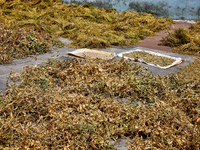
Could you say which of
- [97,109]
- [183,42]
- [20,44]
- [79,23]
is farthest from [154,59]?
[79,23]

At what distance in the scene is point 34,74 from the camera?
3566 millimetres

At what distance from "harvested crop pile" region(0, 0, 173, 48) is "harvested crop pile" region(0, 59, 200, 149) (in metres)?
2.83

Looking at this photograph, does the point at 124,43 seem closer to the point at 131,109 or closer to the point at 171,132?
the point at 131,109

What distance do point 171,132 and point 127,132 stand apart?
1.50 ft

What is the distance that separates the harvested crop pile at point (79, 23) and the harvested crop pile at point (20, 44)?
1016 mm

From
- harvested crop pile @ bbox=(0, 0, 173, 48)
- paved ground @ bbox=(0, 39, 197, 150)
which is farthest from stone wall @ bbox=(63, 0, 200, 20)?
paved ground @ bbox=(0, 39, 197, 150)

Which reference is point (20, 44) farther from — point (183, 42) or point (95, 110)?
point (183, 42)

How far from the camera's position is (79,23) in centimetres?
818

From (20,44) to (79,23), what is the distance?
3.38 m

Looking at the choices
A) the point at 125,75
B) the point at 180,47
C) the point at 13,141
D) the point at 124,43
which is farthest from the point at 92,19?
the point at 13,141

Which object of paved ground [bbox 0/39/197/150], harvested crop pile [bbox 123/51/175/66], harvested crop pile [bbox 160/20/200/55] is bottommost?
paved ground [bbox 0/39/197/150]

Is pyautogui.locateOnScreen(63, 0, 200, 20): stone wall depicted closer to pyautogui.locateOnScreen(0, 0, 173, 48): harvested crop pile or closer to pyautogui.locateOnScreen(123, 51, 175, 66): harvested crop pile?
pyautogui.locateOnScreen(0, 0, 173, 48): harvested crop pile

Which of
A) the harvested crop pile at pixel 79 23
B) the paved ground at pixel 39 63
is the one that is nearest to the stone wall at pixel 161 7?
the harvested crop pile at pixel 79 23

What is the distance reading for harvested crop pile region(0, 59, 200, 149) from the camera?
7.06ft
